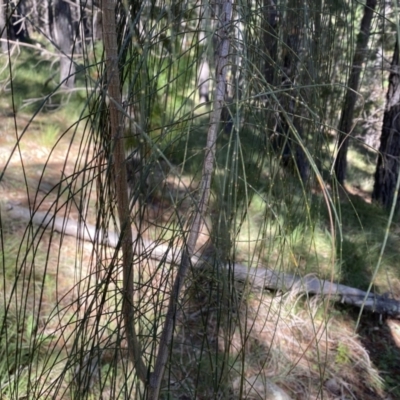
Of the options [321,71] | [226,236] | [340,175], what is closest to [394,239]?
[340,175]

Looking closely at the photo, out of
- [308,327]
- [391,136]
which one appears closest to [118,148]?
[308,327]

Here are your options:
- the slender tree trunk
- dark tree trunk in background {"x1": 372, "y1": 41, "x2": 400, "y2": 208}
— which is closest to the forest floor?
the slender tree trunk

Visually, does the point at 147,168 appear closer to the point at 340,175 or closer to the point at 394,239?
the point at 394,239

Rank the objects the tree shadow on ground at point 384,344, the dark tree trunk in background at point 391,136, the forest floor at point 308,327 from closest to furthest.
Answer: the forest floor at point 308,327 < the tree shadow on ground at point 384,344 < the dark tree trunk in background at point 391,136

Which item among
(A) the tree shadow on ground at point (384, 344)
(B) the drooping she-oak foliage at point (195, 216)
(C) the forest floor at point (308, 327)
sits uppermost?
(B) the drooping she-oak foliage at point (195, 216)

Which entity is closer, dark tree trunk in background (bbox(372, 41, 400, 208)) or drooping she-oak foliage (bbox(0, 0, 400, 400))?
drooping she-oak foliage (bbox(0, 0, 400, 400))

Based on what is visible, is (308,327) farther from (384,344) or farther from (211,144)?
(211,144)

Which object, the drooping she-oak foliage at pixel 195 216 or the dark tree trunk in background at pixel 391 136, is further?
the dark tree trunk in background at pixel 391 136

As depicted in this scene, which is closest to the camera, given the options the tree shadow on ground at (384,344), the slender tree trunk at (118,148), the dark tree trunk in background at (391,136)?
the slender tree trunk at (118,148)

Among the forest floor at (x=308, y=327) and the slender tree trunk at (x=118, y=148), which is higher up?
the slender tree trunk at (x=118, y=148)

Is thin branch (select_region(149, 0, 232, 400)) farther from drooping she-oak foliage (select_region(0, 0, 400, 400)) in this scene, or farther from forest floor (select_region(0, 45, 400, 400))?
forest floor (select_region(0, 45, 400, 400))

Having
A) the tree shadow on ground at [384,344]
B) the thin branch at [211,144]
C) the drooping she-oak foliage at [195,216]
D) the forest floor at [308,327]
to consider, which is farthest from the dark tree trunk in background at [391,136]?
the thin branch at [211,144]

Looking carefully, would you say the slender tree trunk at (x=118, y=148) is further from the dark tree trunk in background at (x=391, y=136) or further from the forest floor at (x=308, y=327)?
the dark tree trunk in background at (x=391, y=136)

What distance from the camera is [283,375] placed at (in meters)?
2.68
